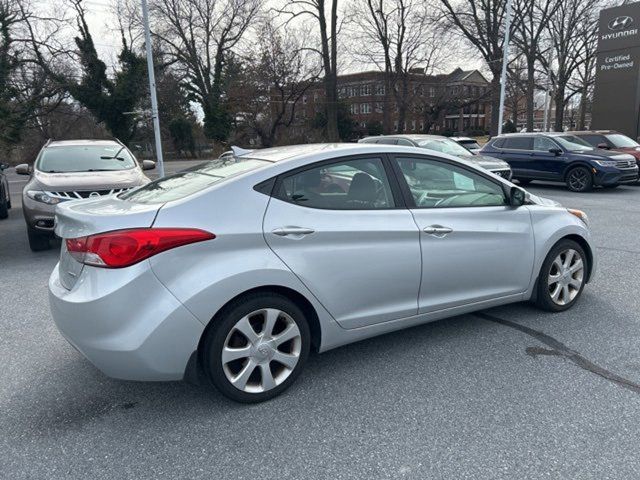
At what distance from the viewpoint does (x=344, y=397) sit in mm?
2930

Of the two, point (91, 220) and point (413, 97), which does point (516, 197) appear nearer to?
point (91, 220)

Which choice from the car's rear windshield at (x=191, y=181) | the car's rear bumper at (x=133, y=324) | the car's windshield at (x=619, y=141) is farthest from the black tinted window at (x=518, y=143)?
the car's rear bumper at (x=133, y=324)

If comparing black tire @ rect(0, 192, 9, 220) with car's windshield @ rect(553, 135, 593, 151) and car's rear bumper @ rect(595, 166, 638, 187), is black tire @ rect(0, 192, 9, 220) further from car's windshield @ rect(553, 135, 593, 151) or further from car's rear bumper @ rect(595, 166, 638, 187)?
car's rear bumper @ rect(595, 166, 638, 187)

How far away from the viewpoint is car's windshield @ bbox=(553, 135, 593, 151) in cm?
1295

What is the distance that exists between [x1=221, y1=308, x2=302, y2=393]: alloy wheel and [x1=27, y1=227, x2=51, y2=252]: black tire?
5216 mm

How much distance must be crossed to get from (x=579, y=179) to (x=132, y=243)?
13.0 metres

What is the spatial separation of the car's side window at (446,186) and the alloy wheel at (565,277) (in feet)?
2.78

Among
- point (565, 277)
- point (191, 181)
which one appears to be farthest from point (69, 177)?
point (565, 277)

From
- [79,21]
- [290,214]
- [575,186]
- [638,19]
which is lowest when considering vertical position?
[575,186]

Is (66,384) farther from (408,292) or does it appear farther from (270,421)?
(408,292)

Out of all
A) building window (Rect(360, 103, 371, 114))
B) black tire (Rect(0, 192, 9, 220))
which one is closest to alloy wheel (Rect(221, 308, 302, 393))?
black tire (Rect(0, 192, 9, 220))

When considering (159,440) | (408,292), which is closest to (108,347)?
(159,440)

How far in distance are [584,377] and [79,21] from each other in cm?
3713

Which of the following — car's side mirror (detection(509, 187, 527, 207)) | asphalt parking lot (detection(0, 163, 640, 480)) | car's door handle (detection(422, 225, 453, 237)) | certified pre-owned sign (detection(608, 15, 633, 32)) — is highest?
certified pre-owned sign (detection(608, 15, 633, 32))
